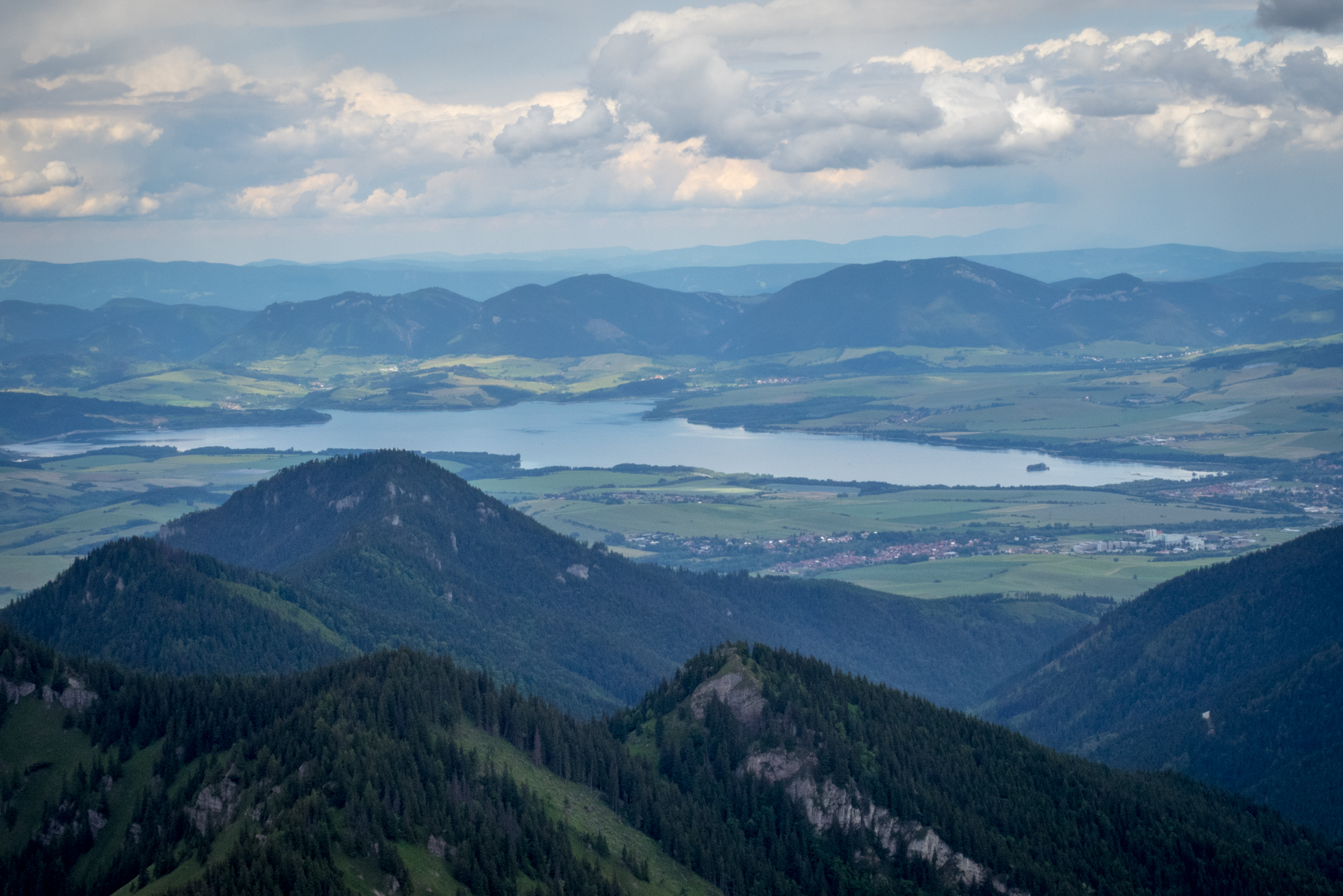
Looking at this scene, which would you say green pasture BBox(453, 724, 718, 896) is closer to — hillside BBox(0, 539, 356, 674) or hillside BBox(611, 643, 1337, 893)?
hillside BBox(611, 643, 1337, 893)

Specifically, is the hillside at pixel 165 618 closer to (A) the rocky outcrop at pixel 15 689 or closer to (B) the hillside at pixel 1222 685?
(A) the rocky outcrop at pixel 15 689

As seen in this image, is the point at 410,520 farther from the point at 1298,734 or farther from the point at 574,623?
the point at 1298,734

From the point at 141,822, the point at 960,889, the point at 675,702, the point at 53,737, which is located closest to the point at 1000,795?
the point at 960,889

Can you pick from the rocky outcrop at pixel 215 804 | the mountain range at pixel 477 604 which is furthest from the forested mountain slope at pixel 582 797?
the mountain range at pixel 477 604

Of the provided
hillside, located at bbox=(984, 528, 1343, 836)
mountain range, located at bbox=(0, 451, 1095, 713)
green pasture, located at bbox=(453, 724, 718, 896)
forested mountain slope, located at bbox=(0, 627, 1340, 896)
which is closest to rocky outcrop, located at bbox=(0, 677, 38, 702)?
forested mountain slope, located at bbox=(0, 627, 1340, 896)

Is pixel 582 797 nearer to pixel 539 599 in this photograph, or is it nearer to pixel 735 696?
pixel 735 696
